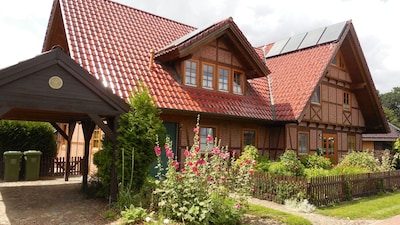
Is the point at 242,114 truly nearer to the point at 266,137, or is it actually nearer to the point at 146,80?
the point at 266,137

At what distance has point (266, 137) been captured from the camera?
1620cm

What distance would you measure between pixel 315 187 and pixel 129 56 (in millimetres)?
8446

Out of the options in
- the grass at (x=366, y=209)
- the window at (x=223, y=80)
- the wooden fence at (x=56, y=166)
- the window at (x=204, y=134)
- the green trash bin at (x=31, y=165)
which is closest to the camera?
the grass at (x=366, y=209)

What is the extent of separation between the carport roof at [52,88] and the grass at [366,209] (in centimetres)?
695

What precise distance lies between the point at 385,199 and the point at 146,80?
982cm

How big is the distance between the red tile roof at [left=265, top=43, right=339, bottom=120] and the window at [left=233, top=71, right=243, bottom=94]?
2232 mm

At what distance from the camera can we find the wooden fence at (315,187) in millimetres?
9961

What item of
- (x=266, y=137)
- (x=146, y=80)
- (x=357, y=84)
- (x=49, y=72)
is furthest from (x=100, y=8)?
(x=357, y=84)

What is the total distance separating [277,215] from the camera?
329 inches

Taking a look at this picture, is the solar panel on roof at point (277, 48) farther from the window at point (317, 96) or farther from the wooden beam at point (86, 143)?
the wooden beam at point (86, 143)

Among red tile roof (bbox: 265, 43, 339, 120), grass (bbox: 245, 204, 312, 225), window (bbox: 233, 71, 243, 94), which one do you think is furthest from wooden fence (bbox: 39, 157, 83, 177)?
red tile roof (bbox: 265, 43, 339, 120)

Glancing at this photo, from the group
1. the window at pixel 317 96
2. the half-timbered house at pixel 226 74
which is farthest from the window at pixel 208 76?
the window at pixel 317 96

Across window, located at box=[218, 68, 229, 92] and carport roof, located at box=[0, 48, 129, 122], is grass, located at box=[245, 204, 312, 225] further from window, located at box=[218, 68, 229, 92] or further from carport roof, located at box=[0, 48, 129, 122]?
window, located at box=[218, 68, 229, 92]

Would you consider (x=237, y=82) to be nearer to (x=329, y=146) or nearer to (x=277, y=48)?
(x=277, y=48)
